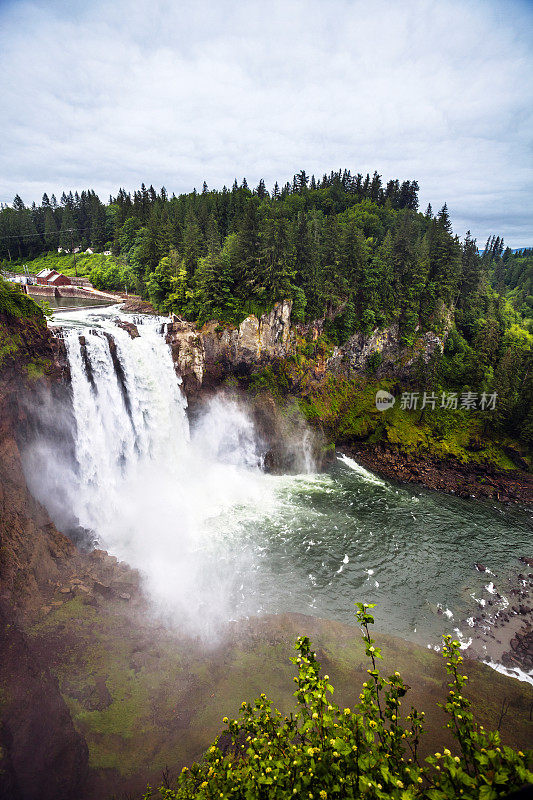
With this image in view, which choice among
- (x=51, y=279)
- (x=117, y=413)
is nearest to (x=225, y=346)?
(x=117, y=413)

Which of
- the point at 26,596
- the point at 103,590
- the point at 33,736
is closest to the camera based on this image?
the point at 33,736

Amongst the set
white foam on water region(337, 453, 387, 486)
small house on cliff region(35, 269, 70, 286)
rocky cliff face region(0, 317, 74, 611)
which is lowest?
white foam on water region(337, 453, 387, 486)

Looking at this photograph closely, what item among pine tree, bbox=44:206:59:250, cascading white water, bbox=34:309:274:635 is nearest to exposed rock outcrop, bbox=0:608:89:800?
cascading white water, bbox=34:309:274:635

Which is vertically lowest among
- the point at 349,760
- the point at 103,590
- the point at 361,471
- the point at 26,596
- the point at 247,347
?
the point at 361,471

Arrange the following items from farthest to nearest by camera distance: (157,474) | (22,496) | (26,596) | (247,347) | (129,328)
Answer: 1. (247,347)
2. (129,328)
3. (157,474)
4. (22,496)
5. (26,596)

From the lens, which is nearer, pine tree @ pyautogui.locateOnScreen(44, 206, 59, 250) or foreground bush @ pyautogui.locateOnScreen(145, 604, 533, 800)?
foreground bush @ pyautogui.locateOnScreen(145, 604, 533, 800)

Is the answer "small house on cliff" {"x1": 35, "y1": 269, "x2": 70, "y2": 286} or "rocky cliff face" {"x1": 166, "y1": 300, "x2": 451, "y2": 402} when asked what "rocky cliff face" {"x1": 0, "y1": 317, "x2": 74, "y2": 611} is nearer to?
"rocky cliff face" {"x1": 166, "y1": 300, "x2": 451, "y2": 402}

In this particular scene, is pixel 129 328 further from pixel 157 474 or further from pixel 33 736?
pixel 33 736

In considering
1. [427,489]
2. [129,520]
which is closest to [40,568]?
[129,520]

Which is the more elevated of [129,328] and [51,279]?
[51,279]

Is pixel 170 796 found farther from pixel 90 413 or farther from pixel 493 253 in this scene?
pixel 493 253
